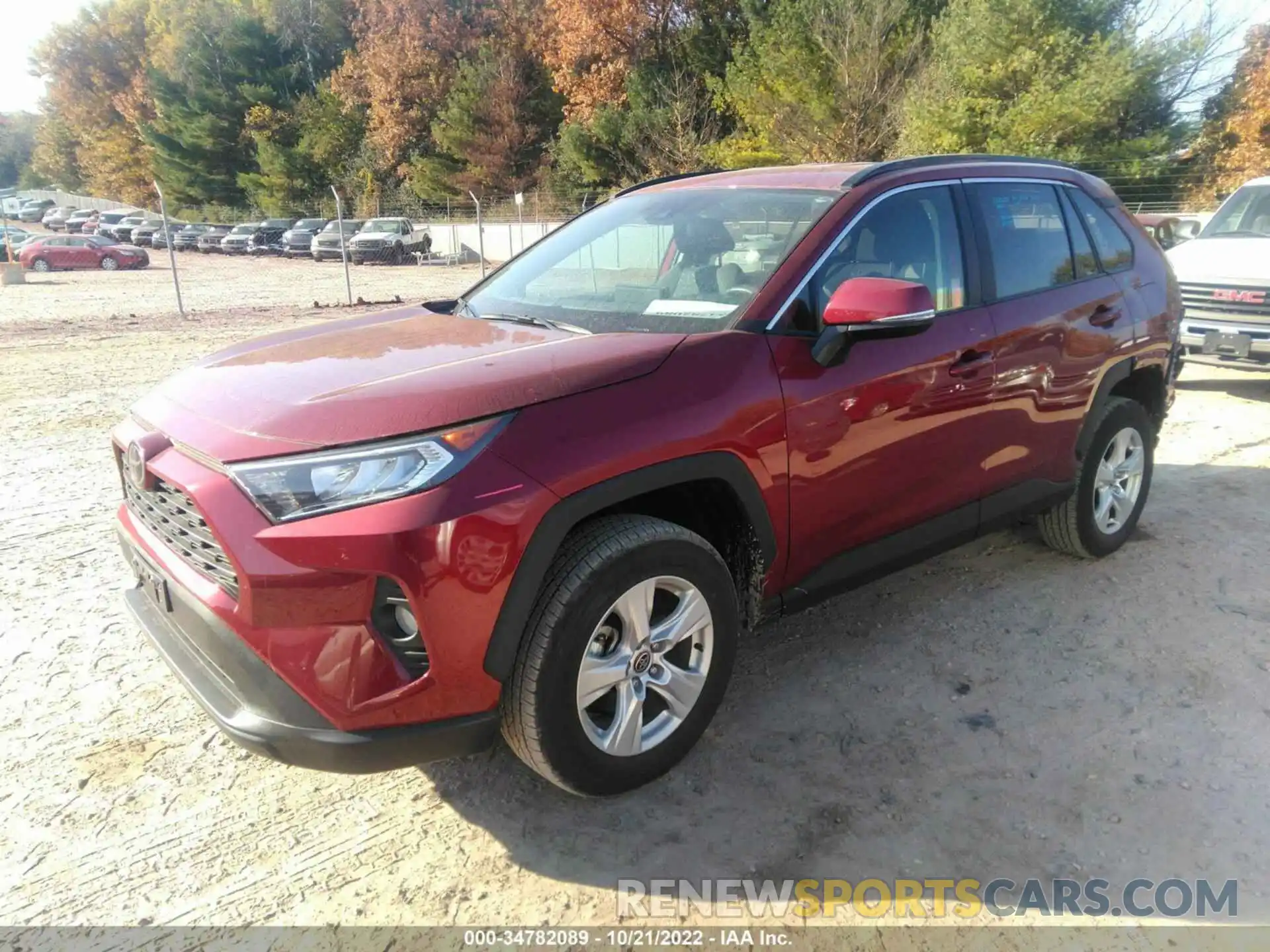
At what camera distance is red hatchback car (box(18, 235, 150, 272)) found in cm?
2938

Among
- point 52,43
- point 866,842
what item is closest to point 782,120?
point 866,842

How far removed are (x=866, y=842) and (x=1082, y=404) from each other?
240 cm

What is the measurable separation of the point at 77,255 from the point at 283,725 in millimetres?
34659

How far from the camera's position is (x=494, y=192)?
42.1 m

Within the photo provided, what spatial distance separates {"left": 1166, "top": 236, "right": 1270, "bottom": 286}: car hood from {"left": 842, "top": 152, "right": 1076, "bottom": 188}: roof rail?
→ 181 inches

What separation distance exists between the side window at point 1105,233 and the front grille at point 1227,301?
373 centimetres

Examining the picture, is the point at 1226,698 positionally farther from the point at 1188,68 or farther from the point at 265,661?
the point at 1188,68

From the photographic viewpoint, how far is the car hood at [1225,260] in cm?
757

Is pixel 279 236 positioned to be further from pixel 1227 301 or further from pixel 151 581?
pixel 151 581

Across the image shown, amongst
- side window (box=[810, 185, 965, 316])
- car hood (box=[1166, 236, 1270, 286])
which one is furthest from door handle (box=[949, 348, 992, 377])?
car hood (box=[1166, 236, 1270, 286])

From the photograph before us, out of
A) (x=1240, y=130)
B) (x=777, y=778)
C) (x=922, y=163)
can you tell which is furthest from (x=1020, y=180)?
(x=1240, y=130)

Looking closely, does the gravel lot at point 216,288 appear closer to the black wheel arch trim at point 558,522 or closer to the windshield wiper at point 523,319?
the windshield wiper at point 523,319

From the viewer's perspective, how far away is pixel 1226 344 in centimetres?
Result: 749

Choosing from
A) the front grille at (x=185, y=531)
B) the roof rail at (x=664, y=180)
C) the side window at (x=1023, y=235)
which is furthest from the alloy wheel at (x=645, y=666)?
the roof rail at (x=664, y=180)
